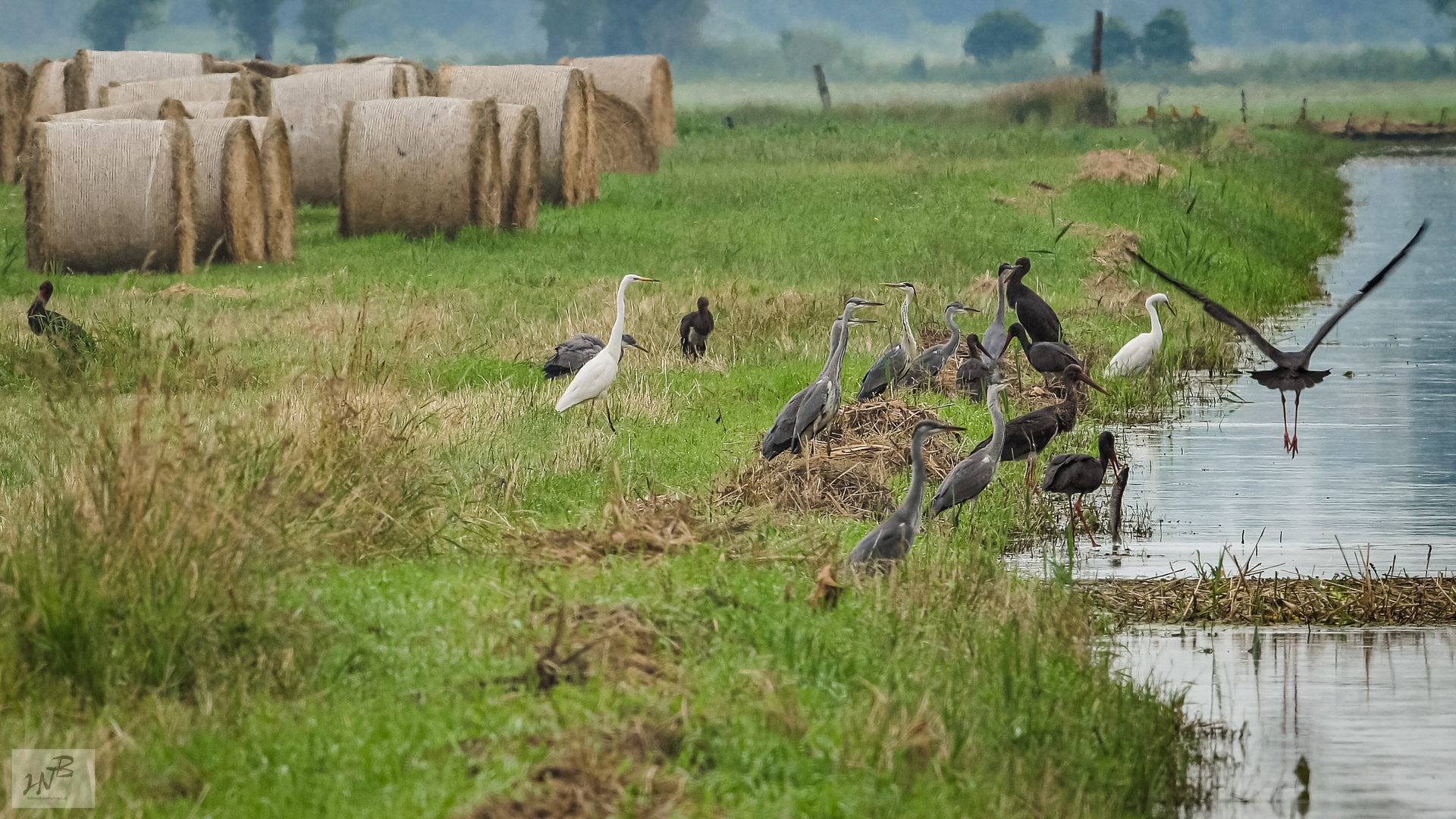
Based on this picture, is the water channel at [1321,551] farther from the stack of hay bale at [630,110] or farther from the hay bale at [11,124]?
the hay bale at [11,124]

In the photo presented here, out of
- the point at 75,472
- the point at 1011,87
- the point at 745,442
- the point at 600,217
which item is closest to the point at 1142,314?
the point at 745,442

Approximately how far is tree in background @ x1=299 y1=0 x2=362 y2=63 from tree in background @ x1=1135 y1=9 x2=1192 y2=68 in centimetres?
5804

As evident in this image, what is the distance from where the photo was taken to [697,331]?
1470cm

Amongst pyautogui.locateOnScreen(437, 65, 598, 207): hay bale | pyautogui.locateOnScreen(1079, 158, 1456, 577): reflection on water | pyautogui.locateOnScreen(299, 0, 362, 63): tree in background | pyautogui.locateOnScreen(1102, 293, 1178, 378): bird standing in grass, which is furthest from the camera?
pyautogui.locateOnScreen(299, 0, 362, 63): tree in background

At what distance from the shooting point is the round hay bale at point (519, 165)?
22125 mm

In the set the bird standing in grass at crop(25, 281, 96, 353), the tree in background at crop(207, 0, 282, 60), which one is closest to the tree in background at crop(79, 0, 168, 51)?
the tree in background at crop(207, 0, 282, 60)

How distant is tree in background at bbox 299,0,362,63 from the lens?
131625 mm

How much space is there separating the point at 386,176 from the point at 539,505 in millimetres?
12412

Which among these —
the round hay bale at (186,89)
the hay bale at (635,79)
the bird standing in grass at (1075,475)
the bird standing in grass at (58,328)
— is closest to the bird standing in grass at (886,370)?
the bird standing in grass at (1075,475)

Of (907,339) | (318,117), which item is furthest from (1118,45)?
(907,339)

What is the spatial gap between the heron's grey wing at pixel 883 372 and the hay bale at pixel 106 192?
9066mm

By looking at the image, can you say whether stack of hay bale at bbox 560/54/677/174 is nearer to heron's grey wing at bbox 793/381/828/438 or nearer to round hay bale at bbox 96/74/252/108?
round hay bale at bbox 96/74/252/108

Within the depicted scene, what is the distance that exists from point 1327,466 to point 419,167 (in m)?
12.2

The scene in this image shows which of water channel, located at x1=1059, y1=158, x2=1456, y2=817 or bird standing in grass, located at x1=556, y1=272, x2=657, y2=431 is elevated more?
bird standing in grass, located at x1=556, y1=272, x2=657, y2=431
